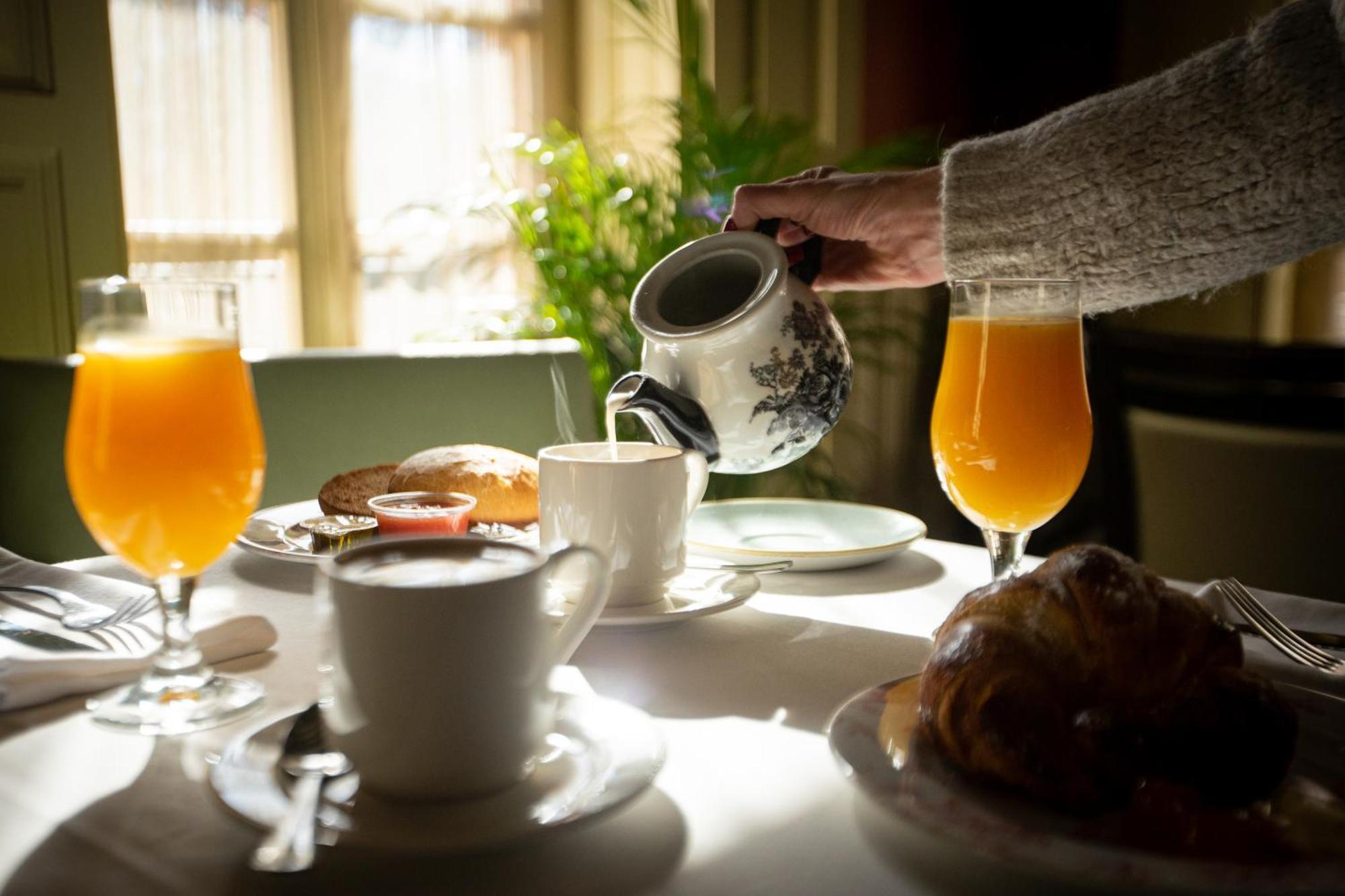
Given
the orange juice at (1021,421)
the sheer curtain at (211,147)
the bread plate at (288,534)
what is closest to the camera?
the orange juice at (1021,421)

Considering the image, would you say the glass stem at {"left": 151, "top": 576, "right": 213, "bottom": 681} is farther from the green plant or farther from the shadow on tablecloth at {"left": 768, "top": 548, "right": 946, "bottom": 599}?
the green plant

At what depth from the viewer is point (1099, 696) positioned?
553mm

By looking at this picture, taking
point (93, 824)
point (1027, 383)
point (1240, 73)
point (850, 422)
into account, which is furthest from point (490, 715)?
point (850, 422)

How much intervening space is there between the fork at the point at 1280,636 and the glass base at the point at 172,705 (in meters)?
0.67

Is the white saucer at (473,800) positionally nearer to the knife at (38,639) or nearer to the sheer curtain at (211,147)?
the knife at (38,639)

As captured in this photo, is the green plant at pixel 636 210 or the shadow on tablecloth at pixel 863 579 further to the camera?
the green plant at pixel 636 210

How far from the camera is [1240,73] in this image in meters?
0.95

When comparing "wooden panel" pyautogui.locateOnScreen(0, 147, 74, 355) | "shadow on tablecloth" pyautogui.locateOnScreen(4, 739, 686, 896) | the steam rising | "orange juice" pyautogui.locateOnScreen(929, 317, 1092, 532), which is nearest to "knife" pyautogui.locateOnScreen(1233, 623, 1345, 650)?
"orange juice" pyautogui.locateOnScreen(929, 317, 1092, 532)

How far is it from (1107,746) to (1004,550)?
433 mm

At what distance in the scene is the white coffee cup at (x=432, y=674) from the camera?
50cm

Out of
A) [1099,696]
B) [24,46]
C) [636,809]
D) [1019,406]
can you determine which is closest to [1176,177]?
[1019,406]

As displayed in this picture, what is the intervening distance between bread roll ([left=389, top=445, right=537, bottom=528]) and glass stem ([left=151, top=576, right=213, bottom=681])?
0.40 meters

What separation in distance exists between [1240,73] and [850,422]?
271cm

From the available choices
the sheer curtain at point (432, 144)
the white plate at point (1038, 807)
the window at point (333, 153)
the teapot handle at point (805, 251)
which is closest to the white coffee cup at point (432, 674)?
the white plate at point (1038, 807)
